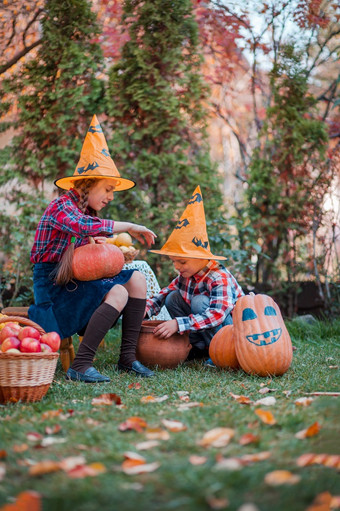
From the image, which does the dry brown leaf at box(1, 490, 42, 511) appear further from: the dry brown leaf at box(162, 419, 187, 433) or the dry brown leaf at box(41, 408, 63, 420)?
the dry brown leaf at box(41, 408, 63, 420)

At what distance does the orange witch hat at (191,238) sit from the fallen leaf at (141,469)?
218cm

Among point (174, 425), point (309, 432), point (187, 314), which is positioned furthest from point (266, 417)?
point (187, 314)

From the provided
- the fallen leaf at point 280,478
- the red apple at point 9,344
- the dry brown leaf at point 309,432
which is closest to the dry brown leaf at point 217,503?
the fallen leaf at point 280,478

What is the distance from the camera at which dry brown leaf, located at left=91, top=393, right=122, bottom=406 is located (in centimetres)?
257

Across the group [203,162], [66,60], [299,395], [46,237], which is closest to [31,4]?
[66,60]

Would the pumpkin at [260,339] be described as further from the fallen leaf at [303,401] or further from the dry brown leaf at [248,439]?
the dry brown leaf at [248,439]

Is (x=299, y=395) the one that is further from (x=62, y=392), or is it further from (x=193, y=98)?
(x=193, y=98)

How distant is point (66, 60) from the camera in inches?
232

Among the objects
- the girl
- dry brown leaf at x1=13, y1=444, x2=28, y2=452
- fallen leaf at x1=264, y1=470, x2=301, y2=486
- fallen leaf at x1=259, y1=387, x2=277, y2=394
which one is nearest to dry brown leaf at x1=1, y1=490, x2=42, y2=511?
dry brown leaf at x1=13, y1=444, x2=28, y2=452

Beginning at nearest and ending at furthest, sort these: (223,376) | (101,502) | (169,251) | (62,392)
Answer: (101,502)
(62,392)
(223,376)
(169,251)

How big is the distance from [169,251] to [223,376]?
0.97 meters

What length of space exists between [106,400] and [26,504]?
47.4 inches

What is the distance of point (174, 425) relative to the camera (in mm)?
2102

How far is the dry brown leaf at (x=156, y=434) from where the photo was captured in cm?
196
